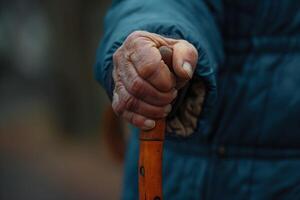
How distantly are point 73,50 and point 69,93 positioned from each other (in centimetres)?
67

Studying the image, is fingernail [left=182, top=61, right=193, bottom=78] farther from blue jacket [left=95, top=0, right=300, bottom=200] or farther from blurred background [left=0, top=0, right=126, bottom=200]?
blurred background [left=0, top=0, right=126, bottom=200]

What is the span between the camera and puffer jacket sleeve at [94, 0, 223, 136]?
1941 millimetres

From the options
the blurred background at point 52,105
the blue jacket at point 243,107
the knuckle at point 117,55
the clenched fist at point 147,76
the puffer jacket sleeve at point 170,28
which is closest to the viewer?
the clenched fist at point 147,76

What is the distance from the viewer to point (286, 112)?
2209mm

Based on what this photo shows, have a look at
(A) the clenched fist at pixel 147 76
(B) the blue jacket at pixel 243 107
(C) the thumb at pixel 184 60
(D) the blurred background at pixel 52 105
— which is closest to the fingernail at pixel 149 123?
(A) the clenched fist at pixel 147 76

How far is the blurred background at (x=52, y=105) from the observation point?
319 inches

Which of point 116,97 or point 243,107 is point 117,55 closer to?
point 116,97

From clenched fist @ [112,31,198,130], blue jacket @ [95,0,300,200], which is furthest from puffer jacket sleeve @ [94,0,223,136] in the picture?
clenched fist @ [112,31,198,130]

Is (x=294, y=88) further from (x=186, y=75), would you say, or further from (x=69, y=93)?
(x=69, y=93)

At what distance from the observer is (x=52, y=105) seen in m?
10.8

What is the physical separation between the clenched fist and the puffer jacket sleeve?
4.9 inches

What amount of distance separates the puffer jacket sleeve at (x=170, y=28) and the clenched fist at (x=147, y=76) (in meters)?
0.13

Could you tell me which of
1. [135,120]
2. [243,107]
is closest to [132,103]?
[135,120]

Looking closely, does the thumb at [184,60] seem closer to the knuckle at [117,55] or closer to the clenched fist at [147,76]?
the clenched fist at [147,76]
